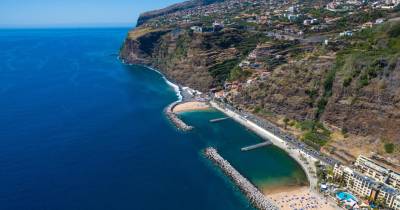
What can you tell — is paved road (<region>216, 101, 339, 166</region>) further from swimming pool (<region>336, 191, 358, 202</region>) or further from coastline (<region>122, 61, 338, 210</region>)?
swimming pool (<region>336, 191, 358, 202</region>)

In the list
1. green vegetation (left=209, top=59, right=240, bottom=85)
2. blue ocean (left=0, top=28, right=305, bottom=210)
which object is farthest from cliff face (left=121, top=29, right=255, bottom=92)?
blue ocean (left=0, top=28, right=305, bottom=210)

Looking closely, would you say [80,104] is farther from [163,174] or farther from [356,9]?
[356,9]

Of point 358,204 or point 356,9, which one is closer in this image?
point 358,204

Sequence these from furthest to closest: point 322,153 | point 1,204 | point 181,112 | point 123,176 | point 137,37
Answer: point 137,37
point 181,112
point 322,153
point 123,176
point 1,204

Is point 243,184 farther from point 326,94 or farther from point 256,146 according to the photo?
point 326,94

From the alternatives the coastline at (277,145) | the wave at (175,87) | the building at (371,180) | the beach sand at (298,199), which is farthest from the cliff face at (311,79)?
the beach sand at (298,199)

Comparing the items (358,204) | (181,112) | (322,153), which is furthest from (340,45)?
(358,204)

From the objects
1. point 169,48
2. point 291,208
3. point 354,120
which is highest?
point 169,48
